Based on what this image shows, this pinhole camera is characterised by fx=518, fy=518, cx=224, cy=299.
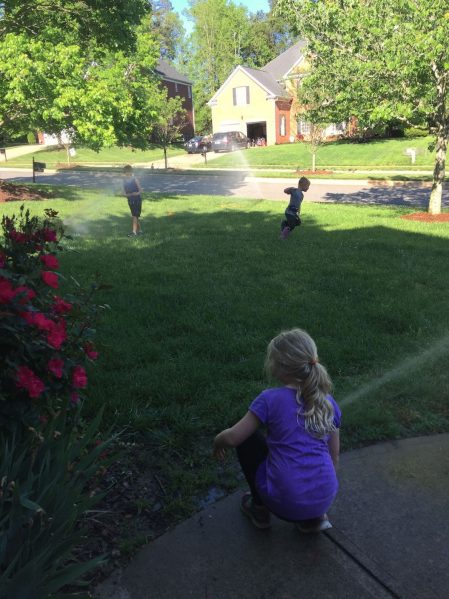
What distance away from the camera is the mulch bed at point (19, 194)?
631 inches

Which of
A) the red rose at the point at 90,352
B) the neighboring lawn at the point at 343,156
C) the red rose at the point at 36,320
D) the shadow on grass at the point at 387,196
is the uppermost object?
the neighboring lawn at the point at 343,156

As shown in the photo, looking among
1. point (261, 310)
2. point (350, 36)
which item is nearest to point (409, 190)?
point (350, 36)

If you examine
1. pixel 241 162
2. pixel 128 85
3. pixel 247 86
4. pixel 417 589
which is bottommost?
pixel 417 589

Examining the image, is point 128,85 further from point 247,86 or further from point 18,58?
point 247,86

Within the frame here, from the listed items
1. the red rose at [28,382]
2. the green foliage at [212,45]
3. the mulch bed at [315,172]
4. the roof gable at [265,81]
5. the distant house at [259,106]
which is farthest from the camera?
the green foliage at [212,45]

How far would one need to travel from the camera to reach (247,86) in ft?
152

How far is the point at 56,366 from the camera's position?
237 cm

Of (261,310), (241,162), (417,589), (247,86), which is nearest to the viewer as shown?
(417,589)

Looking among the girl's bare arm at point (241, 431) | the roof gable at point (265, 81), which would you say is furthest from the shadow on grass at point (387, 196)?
the roof gable at point (265, 81)

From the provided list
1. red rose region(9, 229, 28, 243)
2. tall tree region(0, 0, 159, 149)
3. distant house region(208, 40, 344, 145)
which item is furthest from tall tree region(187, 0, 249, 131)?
red rose region(9, 229, 28, 243)

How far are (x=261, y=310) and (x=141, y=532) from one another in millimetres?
3261

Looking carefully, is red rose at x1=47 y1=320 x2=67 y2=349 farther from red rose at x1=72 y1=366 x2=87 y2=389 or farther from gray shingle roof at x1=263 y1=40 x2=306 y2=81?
gray shingle roof at x1=263 y1=40 x2=306 y2=81

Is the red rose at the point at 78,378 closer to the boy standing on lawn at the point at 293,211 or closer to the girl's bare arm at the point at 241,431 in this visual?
the girl's bare arm at the point at 241,431

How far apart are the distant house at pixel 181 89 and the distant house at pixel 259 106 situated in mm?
5835
